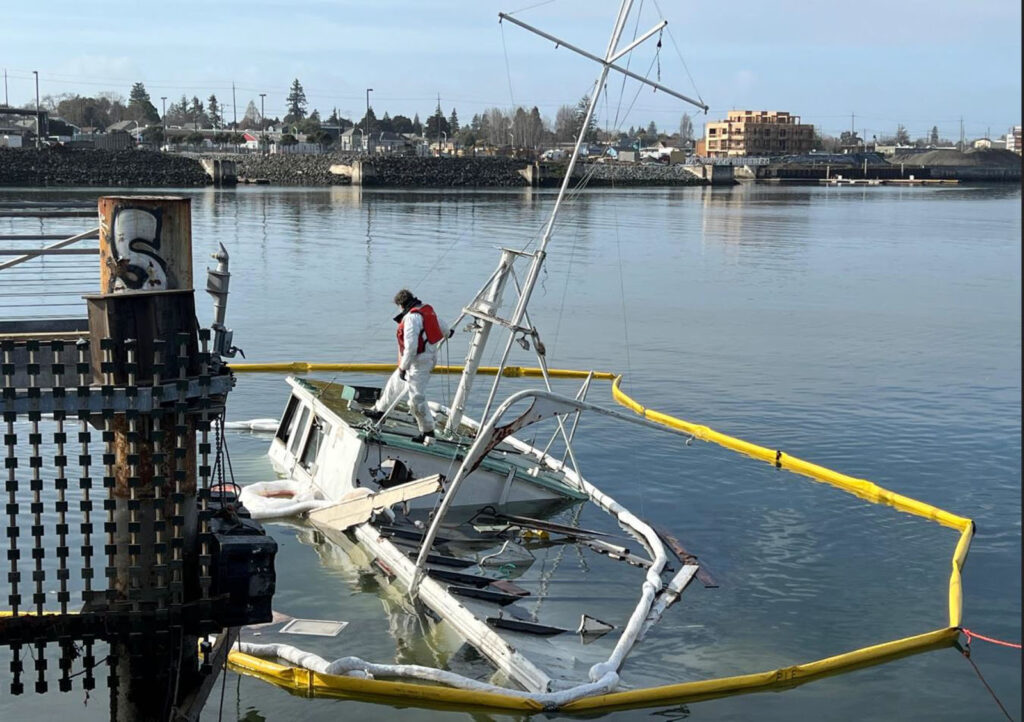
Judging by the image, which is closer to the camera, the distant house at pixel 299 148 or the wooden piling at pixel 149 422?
the wooden piling at pixel 149 422

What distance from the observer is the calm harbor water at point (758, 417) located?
14.1 m

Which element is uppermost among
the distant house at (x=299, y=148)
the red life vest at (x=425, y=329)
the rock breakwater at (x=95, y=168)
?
the distant house at (x=299, y=148)

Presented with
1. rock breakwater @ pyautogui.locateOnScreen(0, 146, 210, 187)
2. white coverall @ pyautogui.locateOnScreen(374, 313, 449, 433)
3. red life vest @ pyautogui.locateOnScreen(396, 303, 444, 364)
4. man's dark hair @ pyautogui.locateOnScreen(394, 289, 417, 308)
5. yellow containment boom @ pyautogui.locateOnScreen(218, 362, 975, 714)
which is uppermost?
rock breakwater @ pyautogui.locateOnScreen(0, 146, 210, 187)

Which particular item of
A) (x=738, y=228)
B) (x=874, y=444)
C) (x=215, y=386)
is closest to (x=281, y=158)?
(x=738, y=228)

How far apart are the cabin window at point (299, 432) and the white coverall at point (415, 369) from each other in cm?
265

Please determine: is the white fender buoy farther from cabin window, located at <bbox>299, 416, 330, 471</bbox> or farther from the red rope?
the red rope

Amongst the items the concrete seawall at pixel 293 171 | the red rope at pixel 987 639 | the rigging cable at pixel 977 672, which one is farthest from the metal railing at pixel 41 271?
the concrete seawall at pixel 293 171

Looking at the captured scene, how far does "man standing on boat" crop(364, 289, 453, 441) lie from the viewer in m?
18.3

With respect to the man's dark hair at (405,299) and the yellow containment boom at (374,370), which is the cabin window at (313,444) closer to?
the man's dark hair at (405,299)

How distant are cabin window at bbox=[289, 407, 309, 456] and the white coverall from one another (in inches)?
104

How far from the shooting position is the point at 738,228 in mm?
86375

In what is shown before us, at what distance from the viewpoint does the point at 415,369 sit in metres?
18.4

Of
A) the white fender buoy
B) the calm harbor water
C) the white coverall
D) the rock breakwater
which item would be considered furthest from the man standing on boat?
the rock breakwater

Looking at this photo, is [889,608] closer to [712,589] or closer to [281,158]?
[712,589]
